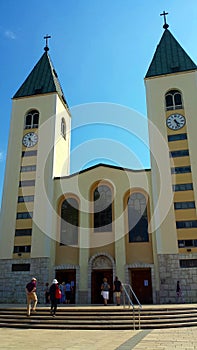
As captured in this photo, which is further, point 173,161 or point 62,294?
point 173,161

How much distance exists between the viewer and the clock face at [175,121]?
68.3ft

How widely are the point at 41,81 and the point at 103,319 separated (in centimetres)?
2053

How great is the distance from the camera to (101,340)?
8.14m

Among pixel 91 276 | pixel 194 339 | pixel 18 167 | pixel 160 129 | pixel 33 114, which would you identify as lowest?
pixel 194 339

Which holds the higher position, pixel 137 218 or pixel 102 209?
pixel 102 209

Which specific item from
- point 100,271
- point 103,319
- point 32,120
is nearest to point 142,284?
point 100,271

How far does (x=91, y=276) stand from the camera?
1858 cm

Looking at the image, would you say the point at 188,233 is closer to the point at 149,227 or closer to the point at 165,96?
the point at 149,227

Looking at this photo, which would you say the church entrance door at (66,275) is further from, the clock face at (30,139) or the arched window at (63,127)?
the arched window at (63,127)

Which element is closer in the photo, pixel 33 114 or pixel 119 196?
pixel 119 196

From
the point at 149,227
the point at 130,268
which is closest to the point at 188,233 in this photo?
the point at 149,227

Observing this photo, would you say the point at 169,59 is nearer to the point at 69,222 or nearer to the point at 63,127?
the point at 63,127

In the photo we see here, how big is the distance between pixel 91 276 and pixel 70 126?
14476mm

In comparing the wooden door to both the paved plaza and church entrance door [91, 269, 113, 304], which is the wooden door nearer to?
church entrance door [91, 269, 113, 304]
